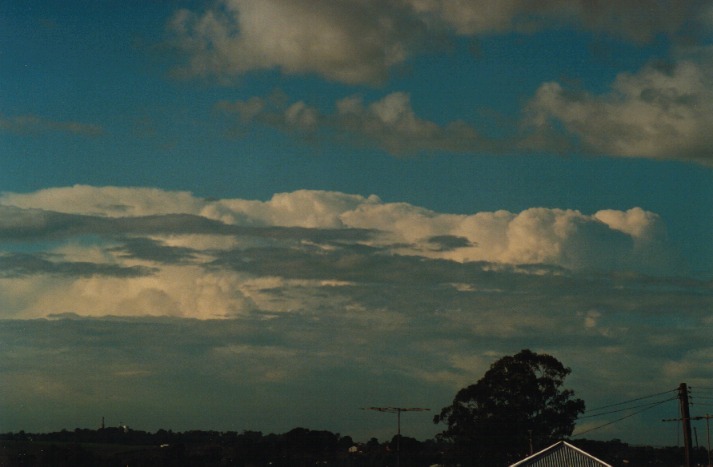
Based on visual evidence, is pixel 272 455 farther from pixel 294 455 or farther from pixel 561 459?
pixel 561 459

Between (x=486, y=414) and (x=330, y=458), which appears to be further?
(x=330, y=458)

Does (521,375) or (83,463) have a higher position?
(521,375)

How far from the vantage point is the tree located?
76.9 metres

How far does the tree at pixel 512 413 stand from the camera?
76.9m

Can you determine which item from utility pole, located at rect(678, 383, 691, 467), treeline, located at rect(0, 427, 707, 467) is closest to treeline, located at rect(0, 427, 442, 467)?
treeline, located at rect(0, 427, 707, 467)

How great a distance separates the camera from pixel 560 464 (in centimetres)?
5409

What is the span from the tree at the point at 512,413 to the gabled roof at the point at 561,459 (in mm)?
20800

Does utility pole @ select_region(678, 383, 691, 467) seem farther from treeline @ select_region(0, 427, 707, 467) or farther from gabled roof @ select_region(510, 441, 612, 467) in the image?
treeline @ select_region(0, 427, 707, 467)

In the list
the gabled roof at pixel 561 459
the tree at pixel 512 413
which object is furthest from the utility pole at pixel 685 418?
the tree at pixel 512 413

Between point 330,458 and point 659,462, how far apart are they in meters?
42.7

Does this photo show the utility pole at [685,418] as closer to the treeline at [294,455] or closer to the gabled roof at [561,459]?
the gabled roof at [561,459]

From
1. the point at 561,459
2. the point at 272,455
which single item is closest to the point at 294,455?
the point at 272,455

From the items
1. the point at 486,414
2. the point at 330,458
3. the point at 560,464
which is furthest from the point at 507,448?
the point at 330,458

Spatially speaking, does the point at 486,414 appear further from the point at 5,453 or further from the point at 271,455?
the point at 5,453
